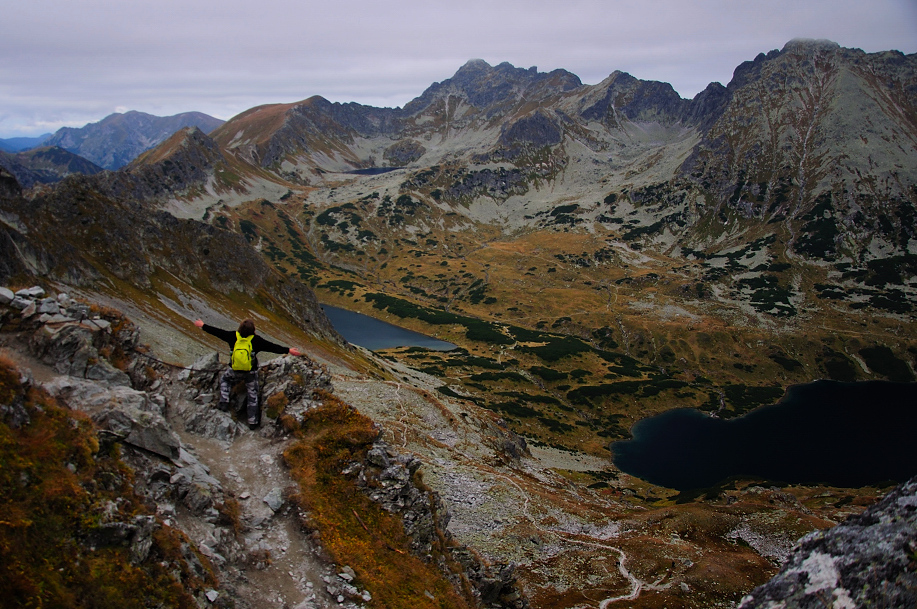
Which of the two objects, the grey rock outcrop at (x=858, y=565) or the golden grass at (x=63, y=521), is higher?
the golden grass at (x=63, y=521)

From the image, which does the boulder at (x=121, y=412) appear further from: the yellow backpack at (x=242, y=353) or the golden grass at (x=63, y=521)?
the yellow backpack at (x=242, y=353)

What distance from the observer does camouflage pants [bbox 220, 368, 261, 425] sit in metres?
20.0

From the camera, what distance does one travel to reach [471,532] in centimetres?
3834

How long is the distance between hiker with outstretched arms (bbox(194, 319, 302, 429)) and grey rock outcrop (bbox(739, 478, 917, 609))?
19407mm

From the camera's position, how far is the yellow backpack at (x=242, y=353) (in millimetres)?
19500

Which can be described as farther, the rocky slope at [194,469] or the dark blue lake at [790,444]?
the dark blue lake at [790,444]

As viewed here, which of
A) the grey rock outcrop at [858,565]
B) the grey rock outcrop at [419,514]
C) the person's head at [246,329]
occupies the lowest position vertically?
the grey rock outcrop at [419,514]

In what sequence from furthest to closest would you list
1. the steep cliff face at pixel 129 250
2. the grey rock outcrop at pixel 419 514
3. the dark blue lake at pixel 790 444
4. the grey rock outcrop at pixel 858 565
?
1. the dark blue lake at pixel 790 444
2. the steep cliff face at pixel 129 250
3. the grey rock outcrop at pixel 419 514
4. the grey rock outcrop at pixel 858 565

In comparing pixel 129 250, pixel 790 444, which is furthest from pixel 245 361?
pixel 790 444

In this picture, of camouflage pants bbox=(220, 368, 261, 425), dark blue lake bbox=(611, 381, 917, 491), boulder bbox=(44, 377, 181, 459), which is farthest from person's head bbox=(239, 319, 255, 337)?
dark blue lake bbox=(611, 381, 917, 491)

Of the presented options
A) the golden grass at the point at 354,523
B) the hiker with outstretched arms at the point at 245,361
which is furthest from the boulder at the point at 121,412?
the golden grass at the point at 354,523

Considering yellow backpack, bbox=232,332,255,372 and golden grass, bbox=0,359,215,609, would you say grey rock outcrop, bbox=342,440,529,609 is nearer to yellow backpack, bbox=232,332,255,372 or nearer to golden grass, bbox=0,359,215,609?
yellow backpack, bbox=232,332,255,372

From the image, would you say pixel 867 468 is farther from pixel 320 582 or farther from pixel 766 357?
pixel 320 582

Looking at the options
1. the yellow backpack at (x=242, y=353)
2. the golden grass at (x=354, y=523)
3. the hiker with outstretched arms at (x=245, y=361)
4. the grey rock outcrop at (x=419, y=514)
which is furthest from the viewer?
the grey rock outcrop at (x=419, y=514)
